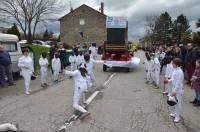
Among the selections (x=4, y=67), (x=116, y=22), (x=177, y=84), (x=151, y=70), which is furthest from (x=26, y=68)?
(x=116, y=22)

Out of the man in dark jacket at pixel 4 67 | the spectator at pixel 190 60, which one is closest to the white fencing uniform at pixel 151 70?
the spectator at pixel 190 60

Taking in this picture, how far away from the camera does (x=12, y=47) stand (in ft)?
67.1

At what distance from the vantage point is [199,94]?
12500mm

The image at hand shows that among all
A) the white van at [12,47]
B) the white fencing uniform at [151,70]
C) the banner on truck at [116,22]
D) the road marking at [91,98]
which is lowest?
the road marking at [91,98]

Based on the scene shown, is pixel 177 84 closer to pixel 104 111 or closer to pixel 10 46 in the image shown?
pixel 104 111

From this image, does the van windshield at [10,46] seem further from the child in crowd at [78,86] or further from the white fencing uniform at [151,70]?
the child in crowd at [78,86]

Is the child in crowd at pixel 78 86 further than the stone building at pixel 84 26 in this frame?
No

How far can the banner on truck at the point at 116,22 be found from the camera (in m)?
26.8

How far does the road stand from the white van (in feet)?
12.9

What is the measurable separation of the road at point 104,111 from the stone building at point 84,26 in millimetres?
64193

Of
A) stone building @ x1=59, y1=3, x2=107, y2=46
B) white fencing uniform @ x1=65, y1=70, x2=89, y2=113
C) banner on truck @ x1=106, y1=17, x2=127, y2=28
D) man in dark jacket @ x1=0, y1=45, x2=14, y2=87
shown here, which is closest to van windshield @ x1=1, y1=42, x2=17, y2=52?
man in dark jacket @ x1=0, y1=45, x2=14, y2=87

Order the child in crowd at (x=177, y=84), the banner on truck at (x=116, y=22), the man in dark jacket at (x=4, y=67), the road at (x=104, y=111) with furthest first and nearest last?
the banner on truck at (x=116, y=22), the man in dark jacket at (x=4, y=67), the child in crowd at (x=177, y=84), the road at (x=104, y=111)

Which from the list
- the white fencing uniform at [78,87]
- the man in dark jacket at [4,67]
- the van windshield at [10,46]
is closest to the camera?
the white fencing uniform at [78,87]

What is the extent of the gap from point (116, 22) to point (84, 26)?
5484 cm
